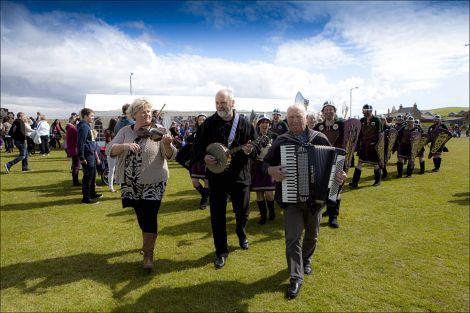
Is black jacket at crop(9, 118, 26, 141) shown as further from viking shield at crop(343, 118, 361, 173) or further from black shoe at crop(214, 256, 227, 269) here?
viking shield at crop(343, 118, 361, 173)

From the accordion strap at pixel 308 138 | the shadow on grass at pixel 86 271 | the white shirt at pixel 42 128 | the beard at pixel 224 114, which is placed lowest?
the shadow on grass at pixel 86 271

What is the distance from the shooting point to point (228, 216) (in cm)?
748

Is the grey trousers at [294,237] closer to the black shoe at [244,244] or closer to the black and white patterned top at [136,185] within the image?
the black shoe at [244,244]

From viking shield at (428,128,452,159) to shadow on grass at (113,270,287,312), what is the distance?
11306 millimetres

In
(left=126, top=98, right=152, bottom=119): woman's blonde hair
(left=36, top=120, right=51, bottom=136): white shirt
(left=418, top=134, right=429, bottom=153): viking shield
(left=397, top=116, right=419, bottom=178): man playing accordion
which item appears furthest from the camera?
(left=36, top=120, right=51, bottom=136): white shirt

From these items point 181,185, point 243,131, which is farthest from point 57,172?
point 243,131

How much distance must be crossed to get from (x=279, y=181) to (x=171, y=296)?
6.57ft

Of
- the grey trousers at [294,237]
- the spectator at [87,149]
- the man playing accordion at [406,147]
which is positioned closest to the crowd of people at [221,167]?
the grey trousers at [294,237]

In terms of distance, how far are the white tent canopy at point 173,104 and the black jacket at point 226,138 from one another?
57.9ft

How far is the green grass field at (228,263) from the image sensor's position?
4.09 m

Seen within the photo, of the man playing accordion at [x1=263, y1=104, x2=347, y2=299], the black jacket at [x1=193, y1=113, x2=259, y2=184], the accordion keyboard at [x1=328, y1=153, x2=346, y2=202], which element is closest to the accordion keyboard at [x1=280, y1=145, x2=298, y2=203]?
the man playing accordion at [x1=263, y1=104, x2=347, y2=299]

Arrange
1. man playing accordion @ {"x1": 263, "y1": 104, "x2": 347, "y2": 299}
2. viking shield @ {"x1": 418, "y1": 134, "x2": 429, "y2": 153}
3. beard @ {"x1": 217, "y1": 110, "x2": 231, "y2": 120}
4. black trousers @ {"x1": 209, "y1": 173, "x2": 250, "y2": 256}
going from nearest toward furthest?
man playing accordion @ {"x1": 263, "y1": 104, "x2": 347, "y2": 299} < beard @ {"x1": 217, "y1": 110, "x2": 231, "y2": 120} < black trousers @ {"x1": 209, "y1": 173, "x2": 250, "y2": 256} < viking shield @ {"x1": 418, "y1": 134, "x2": 429, "y2": 153}

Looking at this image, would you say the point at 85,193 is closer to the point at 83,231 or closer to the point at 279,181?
the point at 83,231

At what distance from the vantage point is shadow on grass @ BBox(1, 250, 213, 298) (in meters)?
4.54
